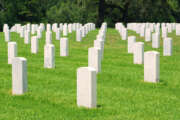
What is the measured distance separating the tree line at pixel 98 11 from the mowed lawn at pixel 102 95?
3278 centimetres

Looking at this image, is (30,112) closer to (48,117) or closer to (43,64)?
(48,117)

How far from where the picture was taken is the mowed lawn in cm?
809

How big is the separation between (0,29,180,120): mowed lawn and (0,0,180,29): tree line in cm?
3278

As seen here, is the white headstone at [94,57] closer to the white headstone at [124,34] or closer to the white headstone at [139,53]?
the white headstone at [139,53]

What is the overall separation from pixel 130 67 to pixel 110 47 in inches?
293

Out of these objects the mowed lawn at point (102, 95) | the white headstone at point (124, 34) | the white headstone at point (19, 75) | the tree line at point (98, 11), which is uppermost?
the tree line at point (98, 11)

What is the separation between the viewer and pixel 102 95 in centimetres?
974

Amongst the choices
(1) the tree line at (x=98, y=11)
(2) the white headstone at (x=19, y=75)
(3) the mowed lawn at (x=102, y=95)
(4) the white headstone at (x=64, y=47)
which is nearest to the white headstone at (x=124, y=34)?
(4) the white headstone at (x=64, y=47)

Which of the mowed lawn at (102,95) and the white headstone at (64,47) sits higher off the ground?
the white headstone at (64,47)

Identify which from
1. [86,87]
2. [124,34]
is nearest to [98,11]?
[124,34]

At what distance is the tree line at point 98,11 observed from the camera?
1881 inches

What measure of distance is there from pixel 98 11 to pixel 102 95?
39874 millimetres

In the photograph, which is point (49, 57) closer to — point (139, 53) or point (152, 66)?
point (139, 53)

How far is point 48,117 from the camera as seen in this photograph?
25.9ft
